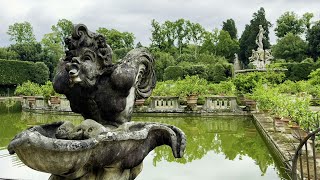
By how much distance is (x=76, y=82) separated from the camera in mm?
2375

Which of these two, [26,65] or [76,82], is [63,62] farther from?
[26,65]

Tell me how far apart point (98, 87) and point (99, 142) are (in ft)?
1.55

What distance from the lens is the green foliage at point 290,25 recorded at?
172 feet

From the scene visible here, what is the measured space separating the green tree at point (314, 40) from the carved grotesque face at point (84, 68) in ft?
147

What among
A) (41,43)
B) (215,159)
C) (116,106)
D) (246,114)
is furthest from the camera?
(41,43)

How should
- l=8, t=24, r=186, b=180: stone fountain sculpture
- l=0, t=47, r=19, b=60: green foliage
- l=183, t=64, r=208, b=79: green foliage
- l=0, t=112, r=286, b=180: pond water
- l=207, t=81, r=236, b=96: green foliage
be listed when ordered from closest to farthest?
1. l=8, t=24, r=186, b=180: stone fountain sculpture
2. l=0, t=112, r=286, b=180: pond water
3. l=207, t=81, r=236, b=96: green foliage
4. l=183, t=64, r=208, b=79: green foliage
5. l=0, t=47, r=19, b=60: green foliage

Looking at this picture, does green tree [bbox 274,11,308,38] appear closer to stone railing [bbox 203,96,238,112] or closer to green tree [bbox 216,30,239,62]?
green tree [bbox 216,30,239,62]

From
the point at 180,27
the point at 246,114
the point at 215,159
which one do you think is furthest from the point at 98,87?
the point at 180,27

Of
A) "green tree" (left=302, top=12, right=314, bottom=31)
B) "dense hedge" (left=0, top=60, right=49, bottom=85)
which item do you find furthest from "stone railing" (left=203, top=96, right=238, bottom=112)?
"green tree" (left=302, top=12, right=314, bottom=31)

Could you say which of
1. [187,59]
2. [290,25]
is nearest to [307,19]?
[290,25]

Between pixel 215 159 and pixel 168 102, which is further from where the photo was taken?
pixel 168 102

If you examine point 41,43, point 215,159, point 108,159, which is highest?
point 41,43

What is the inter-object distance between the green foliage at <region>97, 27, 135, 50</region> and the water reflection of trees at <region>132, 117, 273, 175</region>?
38.4 metres

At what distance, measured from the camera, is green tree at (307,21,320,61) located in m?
43.3
